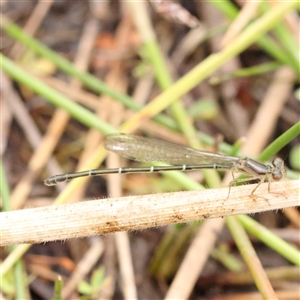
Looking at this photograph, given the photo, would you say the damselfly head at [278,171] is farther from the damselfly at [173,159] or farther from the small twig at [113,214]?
the small twig at [113,214]

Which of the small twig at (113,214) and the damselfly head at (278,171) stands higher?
the damselfly head at (278,171)

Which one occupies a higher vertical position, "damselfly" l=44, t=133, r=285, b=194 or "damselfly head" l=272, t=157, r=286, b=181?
"damselfly" l=44, t=133, r=285, b=194

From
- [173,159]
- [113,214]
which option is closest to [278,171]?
[173,159]

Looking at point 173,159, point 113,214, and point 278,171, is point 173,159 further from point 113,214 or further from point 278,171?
point 113,214

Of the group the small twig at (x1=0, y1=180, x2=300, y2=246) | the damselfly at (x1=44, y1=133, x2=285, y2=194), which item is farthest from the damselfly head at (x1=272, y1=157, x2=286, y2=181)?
the small twig at (x1=0, y1=180, x2=300, y2=246)

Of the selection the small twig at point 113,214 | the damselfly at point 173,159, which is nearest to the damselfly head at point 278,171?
the damselfly at point 173,159

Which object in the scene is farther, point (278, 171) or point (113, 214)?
point (278, 171)

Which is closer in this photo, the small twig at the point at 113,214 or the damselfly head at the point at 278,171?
the small twig at the point at 113,214

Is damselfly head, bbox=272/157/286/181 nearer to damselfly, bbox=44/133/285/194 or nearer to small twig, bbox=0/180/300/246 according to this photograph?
damselfly, bbox=44/133/285/194

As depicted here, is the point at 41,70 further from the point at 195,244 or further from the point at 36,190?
the point at 195,244
